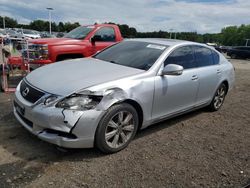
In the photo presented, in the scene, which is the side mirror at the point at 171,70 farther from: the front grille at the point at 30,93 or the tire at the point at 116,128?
the front grille at the point at 30,93

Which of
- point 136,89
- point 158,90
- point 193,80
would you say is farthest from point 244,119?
point 136,89

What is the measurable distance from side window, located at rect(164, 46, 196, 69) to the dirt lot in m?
1.14

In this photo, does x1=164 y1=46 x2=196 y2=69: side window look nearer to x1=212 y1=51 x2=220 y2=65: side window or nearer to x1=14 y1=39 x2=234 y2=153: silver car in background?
x1=14 y1=39 x2=234 y2=153: silver car in background

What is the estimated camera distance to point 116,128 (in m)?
3.69

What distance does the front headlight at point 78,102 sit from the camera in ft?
10.8

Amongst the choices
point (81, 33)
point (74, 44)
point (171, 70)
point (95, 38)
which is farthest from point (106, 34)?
point (171, 70)

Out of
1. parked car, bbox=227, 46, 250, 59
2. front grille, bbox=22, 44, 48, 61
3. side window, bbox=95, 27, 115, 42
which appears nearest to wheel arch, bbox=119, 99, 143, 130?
front grille, bbox=22, 44, 48, 61

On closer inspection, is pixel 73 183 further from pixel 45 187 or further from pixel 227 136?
pixel 227 136

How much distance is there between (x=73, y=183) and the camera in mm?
2996

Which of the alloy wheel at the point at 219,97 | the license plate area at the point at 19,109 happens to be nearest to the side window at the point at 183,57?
the alloy wheel at the point at 219,97

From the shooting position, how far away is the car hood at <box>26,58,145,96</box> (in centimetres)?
347

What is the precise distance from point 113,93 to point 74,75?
26.3 inches

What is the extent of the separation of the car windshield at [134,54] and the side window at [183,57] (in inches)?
7.4

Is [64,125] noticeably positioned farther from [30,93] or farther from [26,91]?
[26,91]
